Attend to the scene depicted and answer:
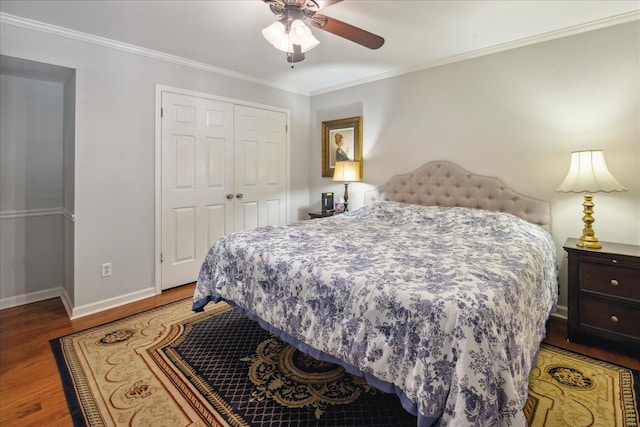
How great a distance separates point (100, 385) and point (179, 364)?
42 cm

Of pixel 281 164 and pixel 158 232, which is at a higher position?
pixel 281 164

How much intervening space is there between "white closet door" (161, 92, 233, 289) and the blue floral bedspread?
1262 mm

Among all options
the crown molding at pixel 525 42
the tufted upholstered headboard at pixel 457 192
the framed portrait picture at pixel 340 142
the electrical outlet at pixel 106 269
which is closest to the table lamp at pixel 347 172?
the framed portrait picture at pixel 340 142

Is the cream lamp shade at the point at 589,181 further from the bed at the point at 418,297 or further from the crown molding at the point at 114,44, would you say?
the crown molding at the point at 114,44

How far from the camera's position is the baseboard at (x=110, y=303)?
2812 mm

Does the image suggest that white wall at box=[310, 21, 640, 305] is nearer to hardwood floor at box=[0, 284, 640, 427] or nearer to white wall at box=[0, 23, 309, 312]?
hardwood floor at box=[0, 284, 640, 427]

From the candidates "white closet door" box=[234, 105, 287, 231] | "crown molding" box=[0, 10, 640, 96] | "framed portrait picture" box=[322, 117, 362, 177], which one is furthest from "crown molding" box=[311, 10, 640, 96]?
"white closet door" box=[234, 105, 287, 231]

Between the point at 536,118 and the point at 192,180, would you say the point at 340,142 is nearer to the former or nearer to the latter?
the point at 192,180

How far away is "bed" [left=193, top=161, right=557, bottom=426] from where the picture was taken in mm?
1163

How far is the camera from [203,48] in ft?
10.1

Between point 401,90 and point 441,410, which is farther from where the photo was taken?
point 401,90

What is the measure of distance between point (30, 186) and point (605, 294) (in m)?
4.93

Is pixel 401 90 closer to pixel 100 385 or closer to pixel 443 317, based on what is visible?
pixel 443 317

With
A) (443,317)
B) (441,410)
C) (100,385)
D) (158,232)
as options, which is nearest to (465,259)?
(443,317)
